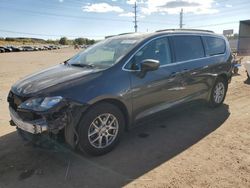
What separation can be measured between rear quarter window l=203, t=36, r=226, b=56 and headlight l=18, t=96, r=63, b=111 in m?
3.69

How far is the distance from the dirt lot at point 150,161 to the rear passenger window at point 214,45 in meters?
1.64

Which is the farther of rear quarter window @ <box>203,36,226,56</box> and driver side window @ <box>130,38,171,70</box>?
rear quarter window @ <box>203,36,226,56</box>

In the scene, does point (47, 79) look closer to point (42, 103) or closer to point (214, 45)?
point (42, 103)

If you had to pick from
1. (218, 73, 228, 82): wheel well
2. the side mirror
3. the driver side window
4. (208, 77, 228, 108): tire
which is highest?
the driver side window

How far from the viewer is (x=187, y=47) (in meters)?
5.41

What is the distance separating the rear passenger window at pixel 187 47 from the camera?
5129 mm

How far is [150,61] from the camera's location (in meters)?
4.24

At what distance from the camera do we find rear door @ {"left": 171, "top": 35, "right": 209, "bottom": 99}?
5145 mm

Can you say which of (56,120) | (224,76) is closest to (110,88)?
(56,120)

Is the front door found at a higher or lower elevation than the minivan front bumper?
higher

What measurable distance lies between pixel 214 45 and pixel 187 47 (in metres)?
1.15

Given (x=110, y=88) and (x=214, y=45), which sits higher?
(x=214, y=45)

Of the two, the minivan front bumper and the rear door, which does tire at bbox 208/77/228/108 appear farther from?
the minivan front bumper

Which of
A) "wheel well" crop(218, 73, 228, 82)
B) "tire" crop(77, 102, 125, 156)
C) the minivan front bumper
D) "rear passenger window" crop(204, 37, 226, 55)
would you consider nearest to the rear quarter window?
"rear passenger window" crop(204, 37, 226, 55)
